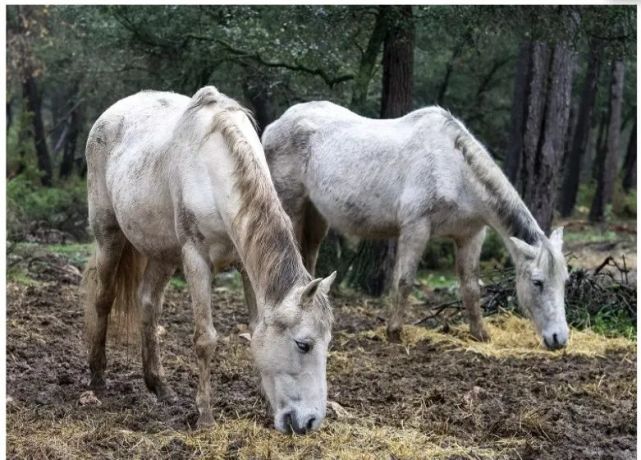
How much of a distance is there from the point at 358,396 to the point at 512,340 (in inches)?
95.0

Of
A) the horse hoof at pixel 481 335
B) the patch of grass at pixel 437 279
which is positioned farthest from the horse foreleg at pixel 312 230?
the patch of grass at pixel 437 279

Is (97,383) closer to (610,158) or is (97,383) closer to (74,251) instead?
(74,251)

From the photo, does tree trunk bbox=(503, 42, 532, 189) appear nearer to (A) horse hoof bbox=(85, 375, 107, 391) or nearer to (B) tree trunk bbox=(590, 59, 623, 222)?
(B) tree trunk bbox=(590, 59, 623, 222)

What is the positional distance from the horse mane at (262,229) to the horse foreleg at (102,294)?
1.38m

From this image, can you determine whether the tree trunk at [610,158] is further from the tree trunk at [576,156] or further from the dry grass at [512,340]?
the dry grass at [512,340]

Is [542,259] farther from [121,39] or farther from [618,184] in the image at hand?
[618,184]

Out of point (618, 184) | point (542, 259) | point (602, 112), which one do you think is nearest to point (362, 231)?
point (542, 259)

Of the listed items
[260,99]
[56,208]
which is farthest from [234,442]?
[56,208]

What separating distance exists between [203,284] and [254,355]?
0.66 meters

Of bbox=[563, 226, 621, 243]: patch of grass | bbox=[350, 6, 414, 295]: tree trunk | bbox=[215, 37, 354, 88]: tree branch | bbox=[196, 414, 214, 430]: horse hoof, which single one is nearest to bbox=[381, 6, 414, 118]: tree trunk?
bbox=[350, 6, 414, 295]: tree trunk

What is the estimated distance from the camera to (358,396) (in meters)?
5.47

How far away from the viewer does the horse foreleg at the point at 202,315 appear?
451cm

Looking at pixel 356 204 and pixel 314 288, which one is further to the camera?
pixel 356 204

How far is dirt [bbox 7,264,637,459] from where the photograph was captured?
4465 millimetres
